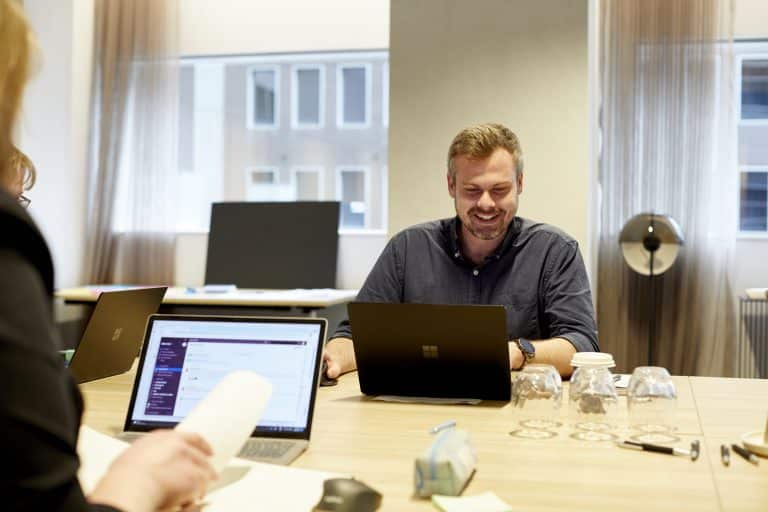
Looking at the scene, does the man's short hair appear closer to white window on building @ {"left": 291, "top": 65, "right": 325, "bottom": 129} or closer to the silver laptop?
the silver laptop

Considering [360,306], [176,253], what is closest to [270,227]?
[176,253]

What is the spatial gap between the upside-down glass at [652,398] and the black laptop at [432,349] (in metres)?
0.27

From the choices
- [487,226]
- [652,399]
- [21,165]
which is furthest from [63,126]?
[652,399]

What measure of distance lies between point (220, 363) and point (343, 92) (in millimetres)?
4093

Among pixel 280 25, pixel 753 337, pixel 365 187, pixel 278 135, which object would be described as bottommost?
pixel 753 337

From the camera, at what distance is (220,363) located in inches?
60.4

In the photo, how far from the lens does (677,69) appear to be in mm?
4660

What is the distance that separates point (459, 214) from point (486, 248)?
5.3 inches

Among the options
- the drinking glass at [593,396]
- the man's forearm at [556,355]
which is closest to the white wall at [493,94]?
the man's forearm at [556,355]

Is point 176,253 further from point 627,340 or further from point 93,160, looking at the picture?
point 627,340

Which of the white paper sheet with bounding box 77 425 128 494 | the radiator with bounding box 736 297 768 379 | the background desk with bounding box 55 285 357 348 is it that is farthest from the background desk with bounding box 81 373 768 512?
the radiator with bounding box 736 297 768 379

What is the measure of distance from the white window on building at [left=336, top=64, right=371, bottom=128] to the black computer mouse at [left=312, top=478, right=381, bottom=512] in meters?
4.41

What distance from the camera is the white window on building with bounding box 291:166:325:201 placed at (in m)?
5.44

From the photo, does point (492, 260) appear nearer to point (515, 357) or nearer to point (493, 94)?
point (515, 357)
